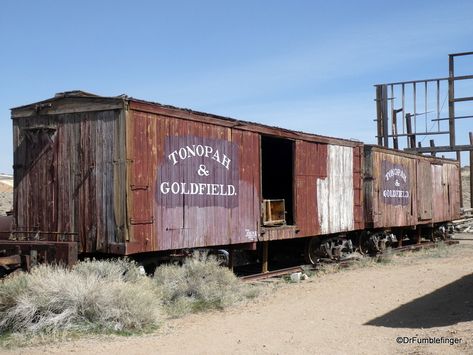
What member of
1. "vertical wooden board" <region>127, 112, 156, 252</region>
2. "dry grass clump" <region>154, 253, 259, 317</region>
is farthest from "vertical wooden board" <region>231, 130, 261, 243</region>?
"vertical wooden board" <region>127, 112, 156, 252</region>

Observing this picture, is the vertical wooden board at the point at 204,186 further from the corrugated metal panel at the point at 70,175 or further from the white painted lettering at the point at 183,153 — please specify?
the corrugated metal panel at the point at 70,175

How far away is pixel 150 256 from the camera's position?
10.1 meters

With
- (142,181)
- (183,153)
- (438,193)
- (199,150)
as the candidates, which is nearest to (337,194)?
(199,150)

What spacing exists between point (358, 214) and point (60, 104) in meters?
9.90

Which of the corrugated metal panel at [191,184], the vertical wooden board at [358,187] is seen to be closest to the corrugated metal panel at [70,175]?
the corrugated metal panel at [191,184]

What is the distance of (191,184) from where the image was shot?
34.2 ft

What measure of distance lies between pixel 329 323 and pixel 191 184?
387 centimetres

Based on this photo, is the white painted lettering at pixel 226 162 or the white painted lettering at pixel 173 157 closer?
the white painted lettering at pixel 173 157

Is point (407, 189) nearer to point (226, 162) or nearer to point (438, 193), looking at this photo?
point (438, 193)

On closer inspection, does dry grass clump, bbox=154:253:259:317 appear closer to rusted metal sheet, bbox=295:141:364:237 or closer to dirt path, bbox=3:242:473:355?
dirt path, bbox=3:242:473:355

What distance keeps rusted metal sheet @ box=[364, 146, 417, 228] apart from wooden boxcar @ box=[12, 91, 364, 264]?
5806 mm

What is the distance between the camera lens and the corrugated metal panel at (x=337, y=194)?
15.0 metres

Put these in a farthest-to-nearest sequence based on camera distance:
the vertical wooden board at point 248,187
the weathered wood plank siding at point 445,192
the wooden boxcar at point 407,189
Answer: the weathered wood plank siding at point 445,192 → the wooden boxcar at point 407,189 → the vertical wooden board at point 248,187

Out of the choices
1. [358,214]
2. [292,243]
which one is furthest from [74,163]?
[358,214]
